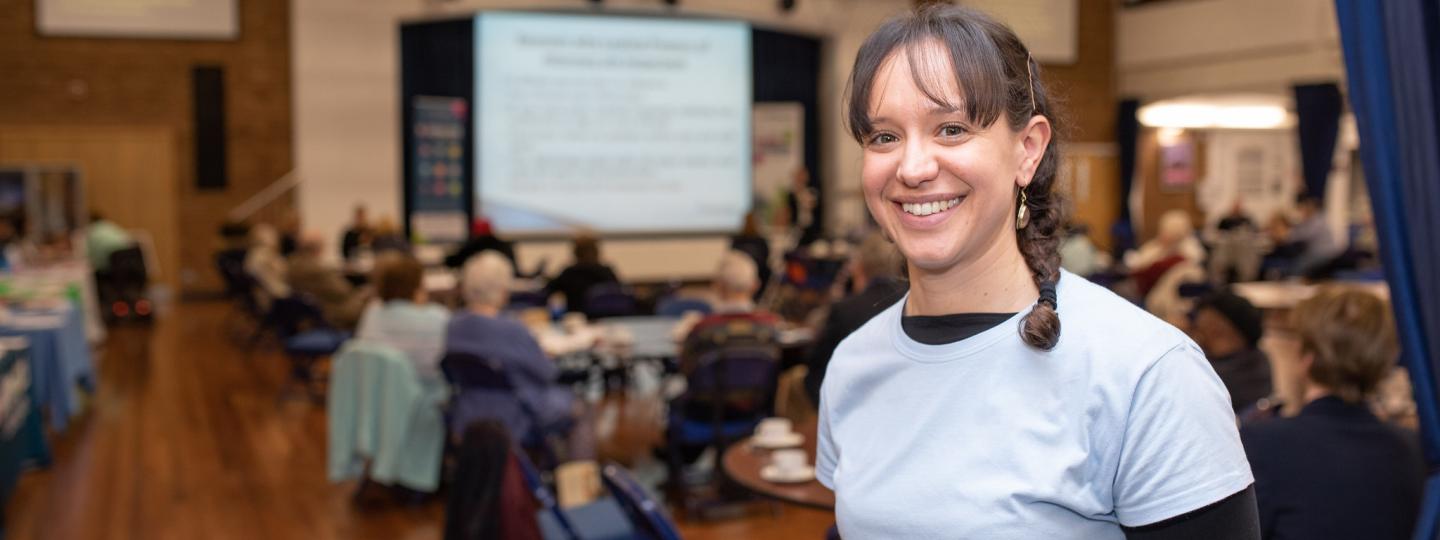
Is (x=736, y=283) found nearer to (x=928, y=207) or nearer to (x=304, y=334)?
(x=304, y=334)

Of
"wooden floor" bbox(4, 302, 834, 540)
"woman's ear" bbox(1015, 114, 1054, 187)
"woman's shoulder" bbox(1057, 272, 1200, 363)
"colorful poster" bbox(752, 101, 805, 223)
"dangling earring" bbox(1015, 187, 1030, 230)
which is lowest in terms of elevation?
"wooden floor" bbox(4, 302, 834, 540)

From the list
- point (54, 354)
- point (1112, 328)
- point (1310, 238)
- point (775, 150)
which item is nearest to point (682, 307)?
point (54, 354)

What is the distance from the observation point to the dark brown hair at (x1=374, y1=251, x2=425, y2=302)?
249 inches

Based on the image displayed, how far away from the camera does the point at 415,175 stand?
1515cm

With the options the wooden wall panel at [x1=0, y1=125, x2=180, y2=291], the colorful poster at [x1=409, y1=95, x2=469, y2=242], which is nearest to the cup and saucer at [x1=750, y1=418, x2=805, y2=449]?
the colorful poster at [x1=409, y1=95, x2=469, y2=242]

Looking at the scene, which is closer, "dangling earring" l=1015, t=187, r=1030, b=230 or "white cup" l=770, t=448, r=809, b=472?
"dangling earring" l=1015, t=187, r=1030, b=230

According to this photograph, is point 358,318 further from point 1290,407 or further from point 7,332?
point 1290,407

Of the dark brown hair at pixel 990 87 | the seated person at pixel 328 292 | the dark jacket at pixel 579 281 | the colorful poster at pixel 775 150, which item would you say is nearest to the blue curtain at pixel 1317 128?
the colorful poster at pixel 775 150

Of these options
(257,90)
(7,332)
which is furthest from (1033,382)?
(257,90)

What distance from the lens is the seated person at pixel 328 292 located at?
8945 millimetres

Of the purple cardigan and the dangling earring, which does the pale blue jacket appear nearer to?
the purple cardigan

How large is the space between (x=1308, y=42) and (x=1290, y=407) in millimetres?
12025

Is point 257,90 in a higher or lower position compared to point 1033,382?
higher

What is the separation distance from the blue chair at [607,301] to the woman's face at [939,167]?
7.09m
